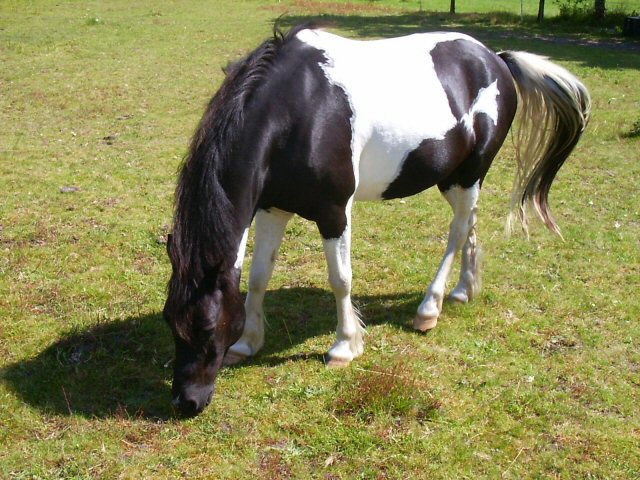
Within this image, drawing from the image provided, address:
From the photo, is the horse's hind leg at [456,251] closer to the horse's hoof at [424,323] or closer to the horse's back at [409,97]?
the horse's hoof at [424,323]

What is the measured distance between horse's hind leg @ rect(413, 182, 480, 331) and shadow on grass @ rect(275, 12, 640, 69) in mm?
10264

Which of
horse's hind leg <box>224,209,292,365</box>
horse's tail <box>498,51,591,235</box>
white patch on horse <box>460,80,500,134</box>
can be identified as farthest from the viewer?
horse's tail <box>498,51,591,235</box>

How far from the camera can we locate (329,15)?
24266 mm

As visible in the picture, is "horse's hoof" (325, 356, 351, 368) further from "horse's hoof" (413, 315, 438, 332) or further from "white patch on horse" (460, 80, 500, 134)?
"white patch on horse" (460, 80, 500, 134)

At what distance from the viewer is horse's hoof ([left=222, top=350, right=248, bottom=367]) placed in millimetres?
4570

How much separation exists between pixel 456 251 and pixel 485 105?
1100mm

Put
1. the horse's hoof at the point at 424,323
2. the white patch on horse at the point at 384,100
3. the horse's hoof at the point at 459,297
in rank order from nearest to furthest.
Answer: the white patch on horse at the point at 384,100 < the horse's hoof at the point at 424,323 < the horse's hoof at the point at 459,297

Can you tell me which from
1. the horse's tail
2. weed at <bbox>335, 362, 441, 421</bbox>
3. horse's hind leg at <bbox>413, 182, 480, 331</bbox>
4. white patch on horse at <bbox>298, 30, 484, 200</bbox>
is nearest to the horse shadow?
horse's hind leg at <bbox>413, 182, 480, 331</bbox>

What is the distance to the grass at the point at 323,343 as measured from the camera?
147 inches

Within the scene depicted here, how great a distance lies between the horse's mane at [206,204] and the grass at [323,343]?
97cm

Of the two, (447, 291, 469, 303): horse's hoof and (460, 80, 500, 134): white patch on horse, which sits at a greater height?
(460, 80, 500, 134): white patch on horse

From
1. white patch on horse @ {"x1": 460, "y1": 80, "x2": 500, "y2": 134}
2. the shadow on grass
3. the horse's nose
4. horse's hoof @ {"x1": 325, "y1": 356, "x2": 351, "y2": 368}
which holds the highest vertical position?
white patch on horse @ {"x1": 460, "y1": 80, "x2": 500, "y2": 134}

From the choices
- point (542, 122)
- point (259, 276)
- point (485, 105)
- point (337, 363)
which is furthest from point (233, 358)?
point (542, 122)

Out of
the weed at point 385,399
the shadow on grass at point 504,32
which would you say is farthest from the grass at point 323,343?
the shadow on grass at point 504,32
